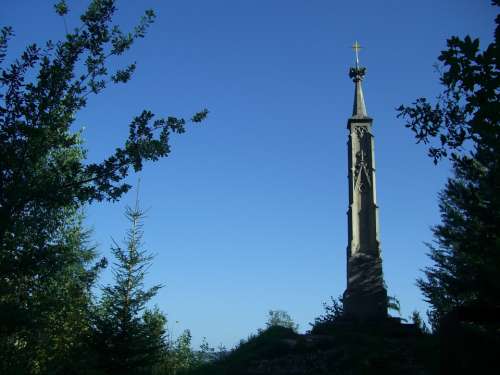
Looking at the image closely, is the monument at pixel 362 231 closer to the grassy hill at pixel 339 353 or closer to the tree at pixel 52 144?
the grassy hill at pixel 339 353

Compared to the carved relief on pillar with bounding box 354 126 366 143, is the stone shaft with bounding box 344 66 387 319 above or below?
below

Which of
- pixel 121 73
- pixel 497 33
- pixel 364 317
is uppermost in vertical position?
pixel 121 73

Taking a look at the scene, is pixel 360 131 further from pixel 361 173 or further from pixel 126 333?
pixel 126 333

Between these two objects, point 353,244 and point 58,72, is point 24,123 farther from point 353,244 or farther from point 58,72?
point 353,244

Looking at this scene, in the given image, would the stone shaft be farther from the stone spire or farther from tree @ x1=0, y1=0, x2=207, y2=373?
tree @ x1=0, y1=0, x2=207, y2=373

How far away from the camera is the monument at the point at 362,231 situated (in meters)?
19.0

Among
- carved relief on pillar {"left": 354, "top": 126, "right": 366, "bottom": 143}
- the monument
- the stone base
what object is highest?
carved relief on pillar {"left": 354, "top": 126, "right": 366, "bottom": 143}

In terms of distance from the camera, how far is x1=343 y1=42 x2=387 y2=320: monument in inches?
748

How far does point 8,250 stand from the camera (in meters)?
8.04

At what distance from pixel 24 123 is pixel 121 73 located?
191 centimetres

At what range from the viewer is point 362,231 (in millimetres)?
20250

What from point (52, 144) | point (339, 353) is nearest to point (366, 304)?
point (339, 353)

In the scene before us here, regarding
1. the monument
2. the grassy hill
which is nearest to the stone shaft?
the monument

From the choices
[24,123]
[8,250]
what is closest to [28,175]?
[24,123]
